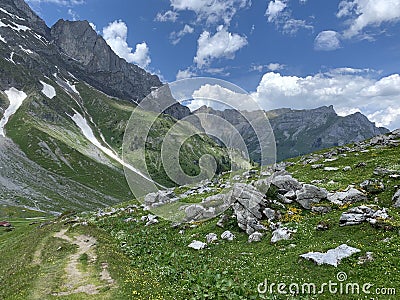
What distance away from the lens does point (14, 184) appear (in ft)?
582

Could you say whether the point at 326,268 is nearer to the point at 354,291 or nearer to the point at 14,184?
the point at 354,291

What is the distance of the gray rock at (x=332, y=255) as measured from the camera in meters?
19.8

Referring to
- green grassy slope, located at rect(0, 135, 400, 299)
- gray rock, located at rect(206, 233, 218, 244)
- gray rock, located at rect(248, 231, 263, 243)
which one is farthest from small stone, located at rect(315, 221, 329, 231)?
gray rock, located at rect(206, 233, 218, 244)

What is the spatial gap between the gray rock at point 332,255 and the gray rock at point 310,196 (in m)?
10.4

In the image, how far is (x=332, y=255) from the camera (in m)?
20.3

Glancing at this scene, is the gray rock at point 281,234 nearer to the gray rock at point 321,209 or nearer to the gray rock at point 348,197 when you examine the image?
the gray rock at point 321,209

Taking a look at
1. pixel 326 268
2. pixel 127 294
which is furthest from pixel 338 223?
pixel 127 294

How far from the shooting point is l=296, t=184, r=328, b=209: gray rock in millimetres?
31375

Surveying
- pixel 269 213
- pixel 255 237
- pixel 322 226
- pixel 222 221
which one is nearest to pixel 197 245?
A: pixel 222 221

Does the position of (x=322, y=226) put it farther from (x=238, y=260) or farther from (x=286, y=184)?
(x=286, y=184)

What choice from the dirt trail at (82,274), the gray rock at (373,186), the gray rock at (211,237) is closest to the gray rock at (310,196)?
the gray rock at (373,186)

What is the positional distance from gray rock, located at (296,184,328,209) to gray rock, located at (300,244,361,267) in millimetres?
10381

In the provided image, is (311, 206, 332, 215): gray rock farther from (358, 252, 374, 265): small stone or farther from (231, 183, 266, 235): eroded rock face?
(358, 252, 374, 265): small stone

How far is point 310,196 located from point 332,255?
473 inches
